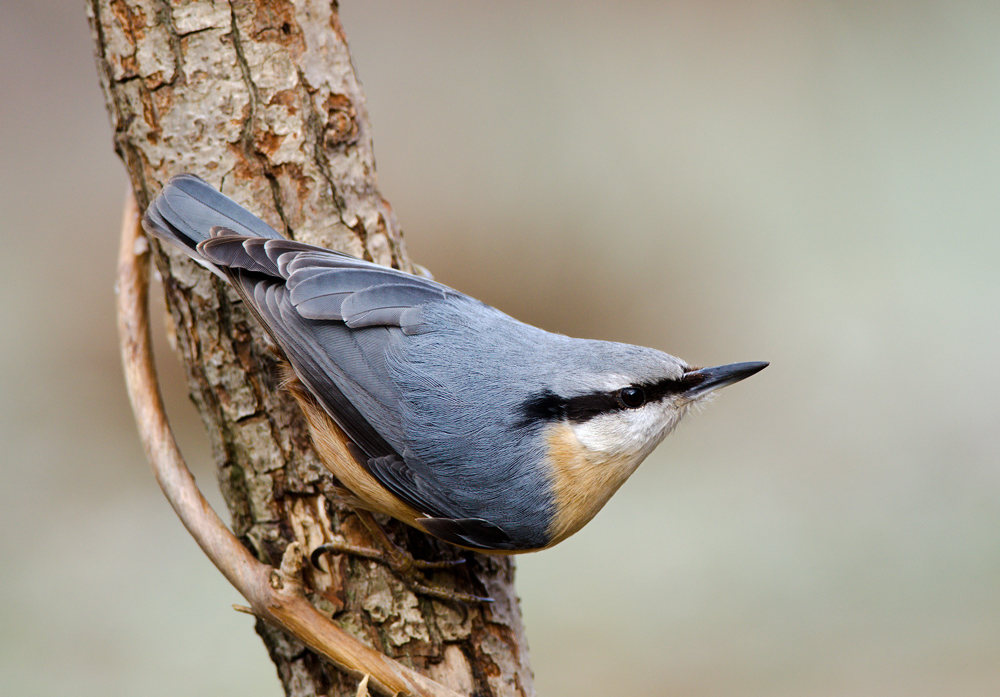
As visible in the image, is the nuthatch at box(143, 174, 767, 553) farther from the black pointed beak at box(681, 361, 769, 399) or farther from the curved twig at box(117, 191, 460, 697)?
the curved twig at box(117, 191, 460, 697)

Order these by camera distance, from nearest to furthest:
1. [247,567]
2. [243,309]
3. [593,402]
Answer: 1. [247,567]
2. [593,402]
3. [243,309]

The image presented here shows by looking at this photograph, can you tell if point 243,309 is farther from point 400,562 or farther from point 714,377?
point 714,377

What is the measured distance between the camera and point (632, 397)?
78.4 inches

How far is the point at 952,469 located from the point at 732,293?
162cm

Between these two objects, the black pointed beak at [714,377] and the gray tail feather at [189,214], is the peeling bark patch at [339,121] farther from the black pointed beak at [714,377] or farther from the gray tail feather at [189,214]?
the black pointed beak at [714,377]

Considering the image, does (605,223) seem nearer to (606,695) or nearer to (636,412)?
(606,695)

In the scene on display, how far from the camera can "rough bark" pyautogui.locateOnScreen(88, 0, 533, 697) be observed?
198 centimetres

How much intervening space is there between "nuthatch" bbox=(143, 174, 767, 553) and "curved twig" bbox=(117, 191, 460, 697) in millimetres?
286

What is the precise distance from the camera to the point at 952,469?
4.60 metres

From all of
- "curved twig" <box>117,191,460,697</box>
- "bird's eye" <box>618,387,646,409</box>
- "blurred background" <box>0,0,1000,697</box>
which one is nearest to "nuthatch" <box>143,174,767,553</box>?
"bird's eye" <box>618,387,646,409</box>

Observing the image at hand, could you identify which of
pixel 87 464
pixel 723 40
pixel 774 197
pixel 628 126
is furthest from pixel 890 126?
pixel 87 464

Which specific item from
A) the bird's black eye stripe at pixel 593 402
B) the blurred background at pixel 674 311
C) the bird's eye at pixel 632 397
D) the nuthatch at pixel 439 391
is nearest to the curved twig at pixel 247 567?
the nuthatch at pixel 439 391

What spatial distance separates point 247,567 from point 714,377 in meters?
1.19

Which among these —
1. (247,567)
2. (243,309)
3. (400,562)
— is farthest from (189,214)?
(400,562)
